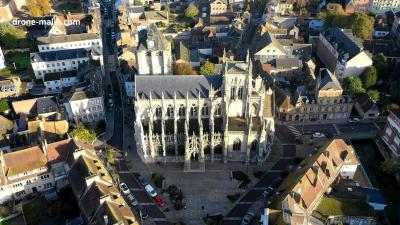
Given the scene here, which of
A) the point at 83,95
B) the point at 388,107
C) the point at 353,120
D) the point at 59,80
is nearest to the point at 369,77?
the point at 388,107

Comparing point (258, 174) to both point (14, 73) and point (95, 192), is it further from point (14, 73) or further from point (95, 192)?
point (14, 73)

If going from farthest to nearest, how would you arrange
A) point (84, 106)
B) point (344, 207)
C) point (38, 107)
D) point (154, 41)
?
1. point (84, 106)
2. point (38, 107)
3. point (154, 41)
4. point (344, 207)

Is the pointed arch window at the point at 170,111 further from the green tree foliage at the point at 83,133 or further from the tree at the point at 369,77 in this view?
→ the tree at the point at 369,77

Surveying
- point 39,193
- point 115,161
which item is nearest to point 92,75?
point 115,161

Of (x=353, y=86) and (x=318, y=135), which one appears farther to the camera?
(x=353, y=86)

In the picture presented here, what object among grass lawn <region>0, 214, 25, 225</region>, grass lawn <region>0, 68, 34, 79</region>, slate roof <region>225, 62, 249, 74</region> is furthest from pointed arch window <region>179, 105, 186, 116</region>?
grass lawn <region>0, 68, 34, 79</region>

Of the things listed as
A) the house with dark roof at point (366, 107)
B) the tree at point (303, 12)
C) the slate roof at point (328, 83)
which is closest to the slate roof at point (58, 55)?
the slate roof at point (328, 83)
